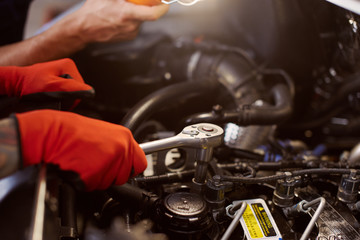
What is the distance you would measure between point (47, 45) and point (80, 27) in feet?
0.49

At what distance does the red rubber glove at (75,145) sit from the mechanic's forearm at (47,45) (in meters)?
0.71

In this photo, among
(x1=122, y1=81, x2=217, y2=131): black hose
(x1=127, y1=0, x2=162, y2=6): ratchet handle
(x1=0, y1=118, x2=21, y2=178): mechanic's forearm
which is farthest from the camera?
(x1=127, y1=0, x2=162, y2=6): ratchet handle

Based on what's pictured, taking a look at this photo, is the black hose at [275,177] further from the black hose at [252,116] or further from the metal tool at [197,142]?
the black hose at [252,116]

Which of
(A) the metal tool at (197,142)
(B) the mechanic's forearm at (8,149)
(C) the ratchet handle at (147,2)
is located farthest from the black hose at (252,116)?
(B) the mechanic's forearm at (8,149)

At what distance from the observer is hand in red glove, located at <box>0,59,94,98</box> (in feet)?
2.75

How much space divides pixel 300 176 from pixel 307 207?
0.13 m

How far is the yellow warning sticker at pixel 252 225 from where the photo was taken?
31.2 inches

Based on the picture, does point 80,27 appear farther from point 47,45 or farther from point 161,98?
point 161,98

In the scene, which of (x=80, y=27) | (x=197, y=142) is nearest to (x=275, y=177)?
(x=197, y=142)

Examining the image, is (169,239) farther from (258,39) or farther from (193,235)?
(258,39)

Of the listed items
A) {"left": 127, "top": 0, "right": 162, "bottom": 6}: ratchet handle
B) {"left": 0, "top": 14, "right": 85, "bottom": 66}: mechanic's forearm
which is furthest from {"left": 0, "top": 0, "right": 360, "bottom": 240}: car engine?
{"left": 127, "top": 0, "right": 162, "bottom": 6}: ratchet handle

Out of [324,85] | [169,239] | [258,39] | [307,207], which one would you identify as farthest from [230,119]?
[258,39]

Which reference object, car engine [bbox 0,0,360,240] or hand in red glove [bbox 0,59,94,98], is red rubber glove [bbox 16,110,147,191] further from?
hand in red glove [bbox 0,59,94,98]

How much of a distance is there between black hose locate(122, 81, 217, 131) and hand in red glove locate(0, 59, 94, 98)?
0.16 m
